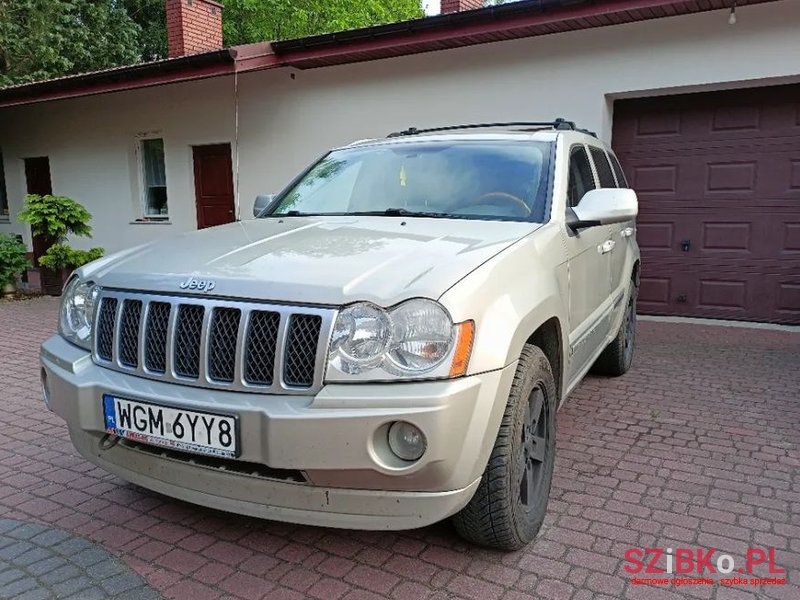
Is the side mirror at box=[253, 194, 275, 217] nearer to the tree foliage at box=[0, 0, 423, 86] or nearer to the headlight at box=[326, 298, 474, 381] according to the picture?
the headlight at box=[326, 298, 474, 381]

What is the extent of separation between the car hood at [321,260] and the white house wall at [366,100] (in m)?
5.16

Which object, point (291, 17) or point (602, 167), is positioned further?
point (291, 17)

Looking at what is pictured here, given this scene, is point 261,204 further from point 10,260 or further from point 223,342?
point 10,260

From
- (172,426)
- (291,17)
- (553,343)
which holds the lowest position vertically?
(172,426)

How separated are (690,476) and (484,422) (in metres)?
1.89

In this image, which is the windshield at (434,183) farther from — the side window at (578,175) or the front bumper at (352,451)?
the front bumper at (352,451)

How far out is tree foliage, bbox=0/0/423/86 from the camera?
1650 centimetres

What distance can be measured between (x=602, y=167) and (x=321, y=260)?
2.87 metres

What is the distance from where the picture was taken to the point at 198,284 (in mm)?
2492

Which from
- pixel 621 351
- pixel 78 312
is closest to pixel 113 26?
pixel 621 351

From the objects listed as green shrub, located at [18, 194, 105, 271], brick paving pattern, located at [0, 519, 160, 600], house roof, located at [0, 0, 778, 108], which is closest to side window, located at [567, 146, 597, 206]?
brick paving pattern, located at [0, 519, 160, 600]

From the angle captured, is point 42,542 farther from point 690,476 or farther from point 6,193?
point 6,193

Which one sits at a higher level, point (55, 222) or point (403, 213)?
point (403, 213)

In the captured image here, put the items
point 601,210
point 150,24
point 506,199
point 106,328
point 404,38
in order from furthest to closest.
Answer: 1. point 150,24
2. point 404,38
3. point 506,199
4. point 601,210
5. point 106,328
